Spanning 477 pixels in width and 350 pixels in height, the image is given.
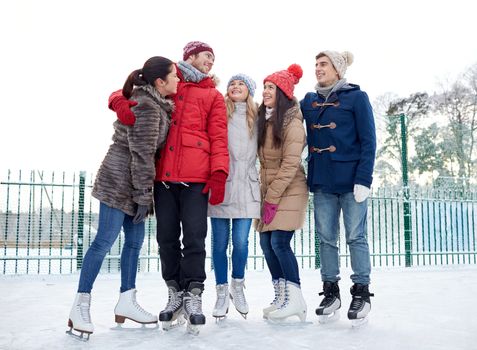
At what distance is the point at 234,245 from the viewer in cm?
336

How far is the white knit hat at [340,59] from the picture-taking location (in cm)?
341

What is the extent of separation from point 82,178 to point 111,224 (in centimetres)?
507

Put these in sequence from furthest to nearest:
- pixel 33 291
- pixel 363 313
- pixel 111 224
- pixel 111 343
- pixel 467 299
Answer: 1. pixel 33 291
2. pixel 467 299
3. pixel 363 313
4. pixel 111 224
5. pixel 111 343

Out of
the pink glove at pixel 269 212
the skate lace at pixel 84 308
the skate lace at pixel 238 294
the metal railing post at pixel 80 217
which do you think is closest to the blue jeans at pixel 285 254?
the pink glove at pixel 269 212

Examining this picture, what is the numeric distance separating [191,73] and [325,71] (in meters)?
0.97

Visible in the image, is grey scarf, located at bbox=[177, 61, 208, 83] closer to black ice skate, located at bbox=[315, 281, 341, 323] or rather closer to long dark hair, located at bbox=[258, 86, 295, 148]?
long dark hair, located at bbox=[258, 86, 295, 148]

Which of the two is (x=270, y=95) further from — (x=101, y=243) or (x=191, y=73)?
(x=101, y=243)

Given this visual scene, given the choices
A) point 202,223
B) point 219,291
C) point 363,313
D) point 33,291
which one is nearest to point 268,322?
point 219,291

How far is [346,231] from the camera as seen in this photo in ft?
10.9

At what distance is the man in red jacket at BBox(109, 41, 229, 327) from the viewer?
291 centimetres

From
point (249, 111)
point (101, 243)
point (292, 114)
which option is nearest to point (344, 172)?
point (292, 114)

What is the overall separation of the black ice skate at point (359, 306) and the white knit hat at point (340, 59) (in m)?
1.48

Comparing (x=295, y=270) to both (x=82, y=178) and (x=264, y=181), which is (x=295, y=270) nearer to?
(x=264, y=181)

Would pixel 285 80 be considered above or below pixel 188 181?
above
